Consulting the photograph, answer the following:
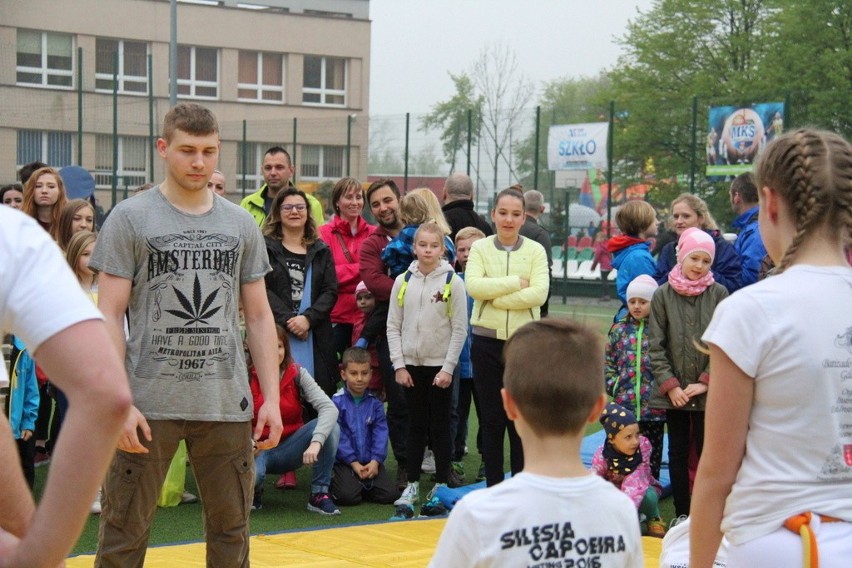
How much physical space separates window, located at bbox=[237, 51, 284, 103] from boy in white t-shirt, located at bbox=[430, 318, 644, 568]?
44.1m

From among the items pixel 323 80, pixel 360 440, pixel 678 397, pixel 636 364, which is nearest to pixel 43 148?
pixel 323 80

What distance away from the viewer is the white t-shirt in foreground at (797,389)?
2465 millimetres

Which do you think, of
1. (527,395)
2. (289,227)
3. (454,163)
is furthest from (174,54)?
(527,395)

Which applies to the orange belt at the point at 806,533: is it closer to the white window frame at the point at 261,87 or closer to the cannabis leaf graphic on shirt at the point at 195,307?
the cannabis leaf graphic on shirt at the point at 195,307

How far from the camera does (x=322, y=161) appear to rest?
28.8m

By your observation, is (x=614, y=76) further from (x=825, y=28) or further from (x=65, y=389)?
(x=65, y=389)

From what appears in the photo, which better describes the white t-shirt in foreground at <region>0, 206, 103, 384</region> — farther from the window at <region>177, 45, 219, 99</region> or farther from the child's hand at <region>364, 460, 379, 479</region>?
the window at <region>177, 45, 219, 99</region>

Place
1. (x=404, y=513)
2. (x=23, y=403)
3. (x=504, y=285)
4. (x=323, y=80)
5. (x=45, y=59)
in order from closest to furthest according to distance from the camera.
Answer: (x=23, y=403)
(x=504, y=285)
(x=404, y=513)
(x=45, y=59)
(x=323, y=80)

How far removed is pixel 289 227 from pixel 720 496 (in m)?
5.54

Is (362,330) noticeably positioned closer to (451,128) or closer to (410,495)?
(410,495)

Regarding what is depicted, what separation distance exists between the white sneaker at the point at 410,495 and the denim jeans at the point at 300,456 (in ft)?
1.71

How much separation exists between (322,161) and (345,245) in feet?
66.8

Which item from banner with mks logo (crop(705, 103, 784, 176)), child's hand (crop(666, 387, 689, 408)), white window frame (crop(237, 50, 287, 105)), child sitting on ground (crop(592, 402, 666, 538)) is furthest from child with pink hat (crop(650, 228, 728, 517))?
white window frame (crop(237, 50, 287, 105))

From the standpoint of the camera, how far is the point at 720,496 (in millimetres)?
2580
